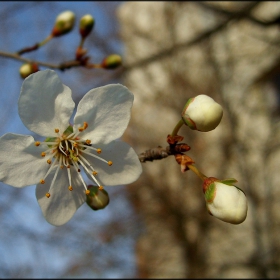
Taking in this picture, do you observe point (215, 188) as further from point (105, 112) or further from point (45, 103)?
point (45, 103)

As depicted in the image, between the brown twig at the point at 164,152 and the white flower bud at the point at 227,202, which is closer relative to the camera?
the white flower bud at the point at 227,202

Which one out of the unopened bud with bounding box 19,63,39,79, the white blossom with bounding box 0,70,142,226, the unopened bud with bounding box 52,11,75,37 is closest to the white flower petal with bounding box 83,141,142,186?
the white blossom with bounding box 0,70,142,226

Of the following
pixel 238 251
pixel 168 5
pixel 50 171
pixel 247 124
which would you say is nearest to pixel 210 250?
pixel 238 251

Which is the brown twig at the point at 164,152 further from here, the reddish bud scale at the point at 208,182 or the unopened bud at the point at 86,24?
the unopened bud at the point at 86,24

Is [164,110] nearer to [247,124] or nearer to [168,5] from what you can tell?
[247,124]

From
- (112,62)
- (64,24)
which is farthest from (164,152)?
(64,24)

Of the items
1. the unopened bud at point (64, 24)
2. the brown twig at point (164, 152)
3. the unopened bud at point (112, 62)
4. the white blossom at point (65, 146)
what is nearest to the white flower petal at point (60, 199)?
the white blossom at point (65, 146)
